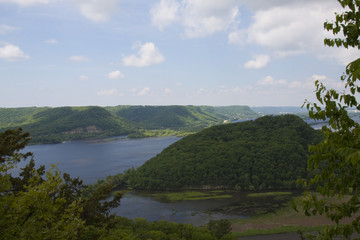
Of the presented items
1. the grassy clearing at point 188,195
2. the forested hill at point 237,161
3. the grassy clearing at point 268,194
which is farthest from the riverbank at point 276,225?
the forested hill at point 237,161

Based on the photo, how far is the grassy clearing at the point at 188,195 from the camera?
6788 centimetres

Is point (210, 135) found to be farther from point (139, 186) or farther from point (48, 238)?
point (48, 238)

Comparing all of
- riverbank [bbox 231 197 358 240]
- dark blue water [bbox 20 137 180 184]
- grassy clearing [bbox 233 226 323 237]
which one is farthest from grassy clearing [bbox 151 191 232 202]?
dark blue water [bbox 20 137 180 184]

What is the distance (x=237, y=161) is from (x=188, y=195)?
79.5 ft

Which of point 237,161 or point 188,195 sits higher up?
point 237,161

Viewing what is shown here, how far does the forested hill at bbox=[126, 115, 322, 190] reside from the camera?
258 feet

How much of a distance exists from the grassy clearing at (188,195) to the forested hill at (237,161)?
17.4 feet

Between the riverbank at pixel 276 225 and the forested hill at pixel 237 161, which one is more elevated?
the forested hill at pixel 237 161

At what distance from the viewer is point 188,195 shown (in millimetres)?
70625

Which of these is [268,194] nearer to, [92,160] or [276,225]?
[276,225]

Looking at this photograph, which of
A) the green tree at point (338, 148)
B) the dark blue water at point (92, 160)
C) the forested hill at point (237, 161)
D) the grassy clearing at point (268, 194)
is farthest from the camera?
the dark blue water at point (92, 160)

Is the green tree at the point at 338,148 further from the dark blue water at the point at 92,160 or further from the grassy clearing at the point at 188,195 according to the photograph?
the dark blue water at the point at 92,160

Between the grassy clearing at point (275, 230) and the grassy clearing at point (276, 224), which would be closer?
the grassy clearing at point (275, 230)

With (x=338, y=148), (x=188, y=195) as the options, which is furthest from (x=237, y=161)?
(x=338, y=148)
